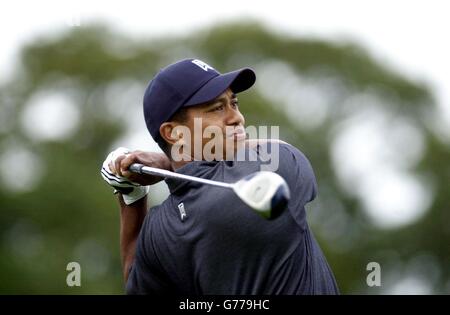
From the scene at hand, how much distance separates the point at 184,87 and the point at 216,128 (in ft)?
0.85

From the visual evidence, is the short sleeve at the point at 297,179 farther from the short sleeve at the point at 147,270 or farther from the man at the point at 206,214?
the short sleeve at the point at 147,270

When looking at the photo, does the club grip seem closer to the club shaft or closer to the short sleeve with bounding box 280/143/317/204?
the club shaft

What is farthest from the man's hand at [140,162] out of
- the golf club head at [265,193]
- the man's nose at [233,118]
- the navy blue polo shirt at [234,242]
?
the golf club head at [265,193]

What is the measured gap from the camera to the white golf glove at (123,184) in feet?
22.1

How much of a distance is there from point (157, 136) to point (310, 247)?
973mm

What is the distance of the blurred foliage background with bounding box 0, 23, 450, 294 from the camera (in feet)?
76.1

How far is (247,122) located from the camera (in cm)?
2502

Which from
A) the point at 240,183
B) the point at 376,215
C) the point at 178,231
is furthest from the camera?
the point at 376,215

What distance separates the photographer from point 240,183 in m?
5.90

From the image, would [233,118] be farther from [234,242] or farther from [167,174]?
[234,242]
